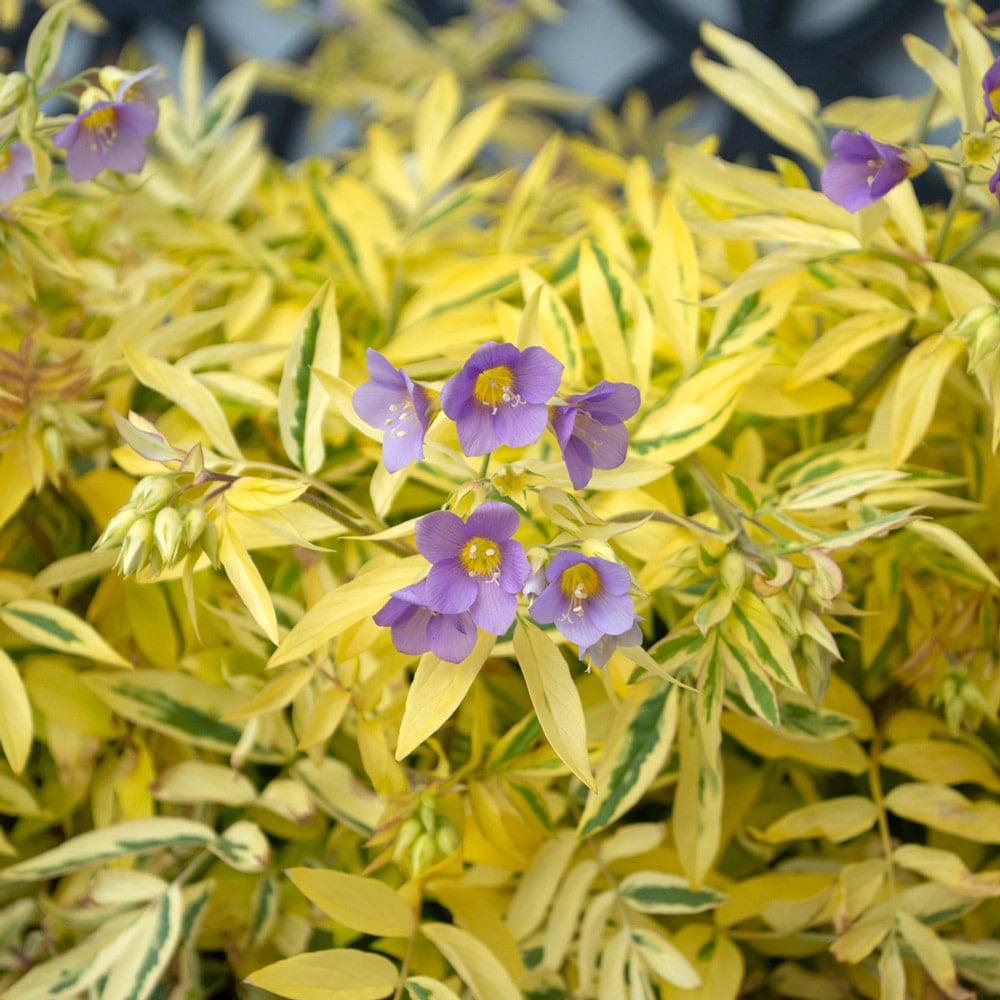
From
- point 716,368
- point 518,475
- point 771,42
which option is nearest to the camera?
point 518,475

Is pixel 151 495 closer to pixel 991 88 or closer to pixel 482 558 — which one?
pixel 482 558

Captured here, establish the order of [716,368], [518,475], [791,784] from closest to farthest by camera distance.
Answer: [518,475] < [716,368] < [791,784]

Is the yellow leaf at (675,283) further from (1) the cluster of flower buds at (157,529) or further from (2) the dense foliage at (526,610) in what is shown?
(1) the cluster of flower buds at (157,529)

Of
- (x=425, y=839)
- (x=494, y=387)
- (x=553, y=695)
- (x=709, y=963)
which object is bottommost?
(x=709, y=963)

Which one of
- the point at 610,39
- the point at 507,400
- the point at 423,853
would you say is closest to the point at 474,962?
the point at 423,853

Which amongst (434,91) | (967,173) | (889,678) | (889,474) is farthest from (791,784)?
(434,91)

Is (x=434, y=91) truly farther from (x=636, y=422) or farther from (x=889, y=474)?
(x=889, y=474)

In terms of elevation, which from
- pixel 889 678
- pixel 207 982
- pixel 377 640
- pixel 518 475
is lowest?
pixel 207 982

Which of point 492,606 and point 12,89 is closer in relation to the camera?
point 492,606
